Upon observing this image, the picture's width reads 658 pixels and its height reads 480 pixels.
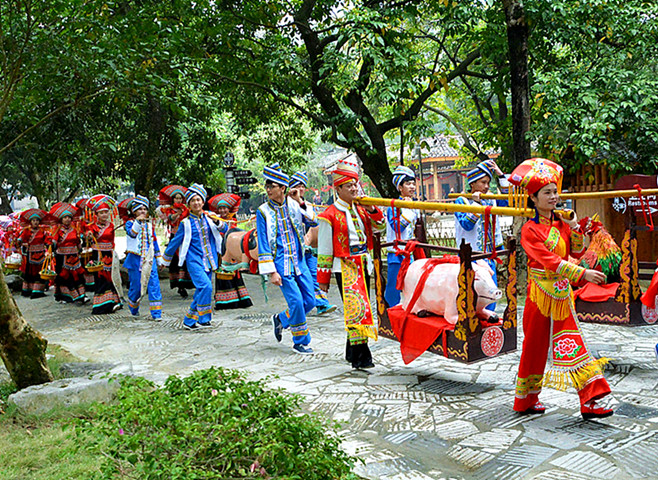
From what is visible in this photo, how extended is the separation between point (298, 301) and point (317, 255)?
966mm

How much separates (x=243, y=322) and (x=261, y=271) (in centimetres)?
257

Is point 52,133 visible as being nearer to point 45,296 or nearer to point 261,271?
point 45,296

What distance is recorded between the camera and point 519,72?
30.4ft

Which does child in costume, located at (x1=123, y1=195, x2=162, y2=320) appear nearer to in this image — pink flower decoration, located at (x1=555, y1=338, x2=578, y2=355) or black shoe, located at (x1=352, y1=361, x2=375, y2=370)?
black shoe, located at (x1=352, y1=361, x2=375, y2=370)

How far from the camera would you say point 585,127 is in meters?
9.59

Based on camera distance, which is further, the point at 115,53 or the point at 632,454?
the point at 115,53

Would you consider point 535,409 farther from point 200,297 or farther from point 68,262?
point 68,262

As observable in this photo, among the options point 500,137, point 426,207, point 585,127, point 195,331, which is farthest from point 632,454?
point 500,137

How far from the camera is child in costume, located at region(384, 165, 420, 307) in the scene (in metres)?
7.09

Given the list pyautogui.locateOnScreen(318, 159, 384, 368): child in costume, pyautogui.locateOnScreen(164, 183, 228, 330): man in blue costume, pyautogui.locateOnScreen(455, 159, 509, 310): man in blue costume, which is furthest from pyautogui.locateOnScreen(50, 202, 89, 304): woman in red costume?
pyautogui.locateOnScreen(455, 159, 509, 310): man in blue costume

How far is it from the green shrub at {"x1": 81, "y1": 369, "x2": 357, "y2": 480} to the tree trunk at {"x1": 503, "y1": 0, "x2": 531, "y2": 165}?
722 cm

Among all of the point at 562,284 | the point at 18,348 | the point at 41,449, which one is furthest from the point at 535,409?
the point at 18,348

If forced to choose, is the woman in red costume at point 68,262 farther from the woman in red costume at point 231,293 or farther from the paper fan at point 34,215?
the woman in red costume at point 231,293

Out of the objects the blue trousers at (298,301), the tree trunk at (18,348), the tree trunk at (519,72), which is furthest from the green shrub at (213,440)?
the tree trunk at (519,72)
